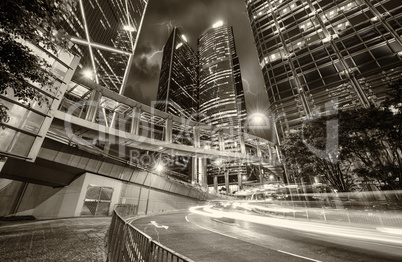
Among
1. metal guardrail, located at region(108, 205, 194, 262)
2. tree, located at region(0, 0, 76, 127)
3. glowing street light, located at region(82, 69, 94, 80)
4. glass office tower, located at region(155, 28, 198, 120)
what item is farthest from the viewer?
glass office tower, located at region(155, 28, 198, 120)

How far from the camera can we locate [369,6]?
40062 mm

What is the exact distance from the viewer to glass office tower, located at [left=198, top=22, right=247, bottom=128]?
132 meters

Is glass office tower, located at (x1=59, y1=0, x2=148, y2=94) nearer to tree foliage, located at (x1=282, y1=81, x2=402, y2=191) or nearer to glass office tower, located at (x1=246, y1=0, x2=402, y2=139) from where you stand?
tree foliage, located at (x1=282, y1=81, x2=402, y2=191)

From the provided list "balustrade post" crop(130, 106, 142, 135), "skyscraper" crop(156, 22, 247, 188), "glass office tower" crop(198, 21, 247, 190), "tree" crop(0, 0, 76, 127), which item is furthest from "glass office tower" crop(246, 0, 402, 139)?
"skyscraper" crop(156, 22, 247, 188)

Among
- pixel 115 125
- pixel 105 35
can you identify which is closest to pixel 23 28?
pixel 115 125

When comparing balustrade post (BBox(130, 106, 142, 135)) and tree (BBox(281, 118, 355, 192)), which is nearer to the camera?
tree (BBox(281, 118, 355, 192))

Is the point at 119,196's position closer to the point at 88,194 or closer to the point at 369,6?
the point at 88,194

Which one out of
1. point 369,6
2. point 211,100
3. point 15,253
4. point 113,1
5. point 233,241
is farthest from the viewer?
point 211,100

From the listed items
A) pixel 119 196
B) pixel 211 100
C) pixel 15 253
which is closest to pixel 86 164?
pixel 119 196

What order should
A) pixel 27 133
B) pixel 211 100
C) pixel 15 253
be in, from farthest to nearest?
pixel 211 100, pixel 27 133, pixel 15 253

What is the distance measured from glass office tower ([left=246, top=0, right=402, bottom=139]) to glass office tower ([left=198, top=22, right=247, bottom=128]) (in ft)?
247

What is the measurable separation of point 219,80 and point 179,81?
Answer: 3170cm

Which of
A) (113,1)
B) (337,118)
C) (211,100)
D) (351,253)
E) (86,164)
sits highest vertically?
(211,100)

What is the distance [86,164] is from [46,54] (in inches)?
412
